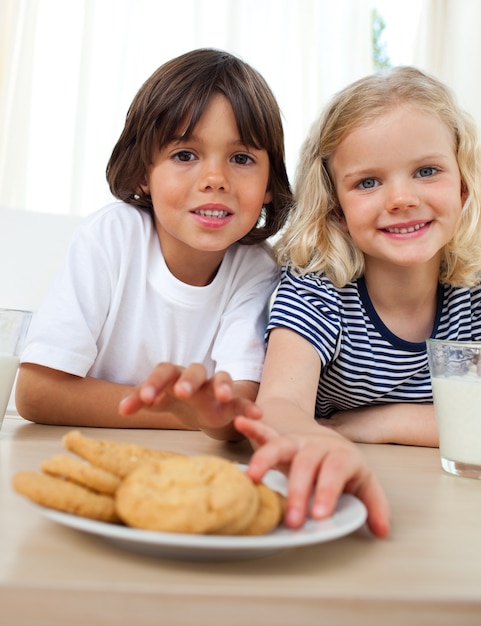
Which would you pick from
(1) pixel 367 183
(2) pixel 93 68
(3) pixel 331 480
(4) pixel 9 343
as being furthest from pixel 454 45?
(3) pixel 331 480

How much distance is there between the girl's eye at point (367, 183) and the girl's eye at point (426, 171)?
0.08 metres

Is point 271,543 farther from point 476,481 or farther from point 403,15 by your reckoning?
point 403,15

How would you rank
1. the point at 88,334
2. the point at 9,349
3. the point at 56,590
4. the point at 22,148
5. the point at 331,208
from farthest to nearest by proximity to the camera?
1. the point at 22,148
2. the point at 331,208
3. the point at 88,334
4. the point at 9,349
5. the point at 56,590

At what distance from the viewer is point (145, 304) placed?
1332mm

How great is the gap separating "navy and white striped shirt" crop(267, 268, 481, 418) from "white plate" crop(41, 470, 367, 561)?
755mm

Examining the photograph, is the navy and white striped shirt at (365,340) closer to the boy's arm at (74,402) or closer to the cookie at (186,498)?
the boy's arm at (74,402)

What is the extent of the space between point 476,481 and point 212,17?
2835 millimetres

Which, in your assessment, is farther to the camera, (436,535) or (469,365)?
(469,365)

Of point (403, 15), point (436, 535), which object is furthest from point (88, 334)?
point (403, 15)

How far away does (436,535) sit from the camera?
21.5 inches

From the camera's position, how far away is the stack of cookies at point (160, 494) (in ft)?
A: 1.39

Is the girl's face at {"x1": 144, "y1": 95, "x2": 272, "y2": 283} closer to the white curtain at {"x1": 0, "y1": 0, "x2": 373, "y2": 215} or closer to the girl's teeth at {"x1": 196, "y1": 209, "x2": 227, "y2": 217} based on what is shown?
the girl's teeth at {"x1": 196, "y1": 209, "x2": 227, "y2": 217}

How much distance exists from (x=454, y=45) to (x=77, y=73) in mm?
1832

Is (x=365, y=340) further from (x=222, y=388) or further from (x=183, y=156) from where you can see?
(x=222, y=388)
